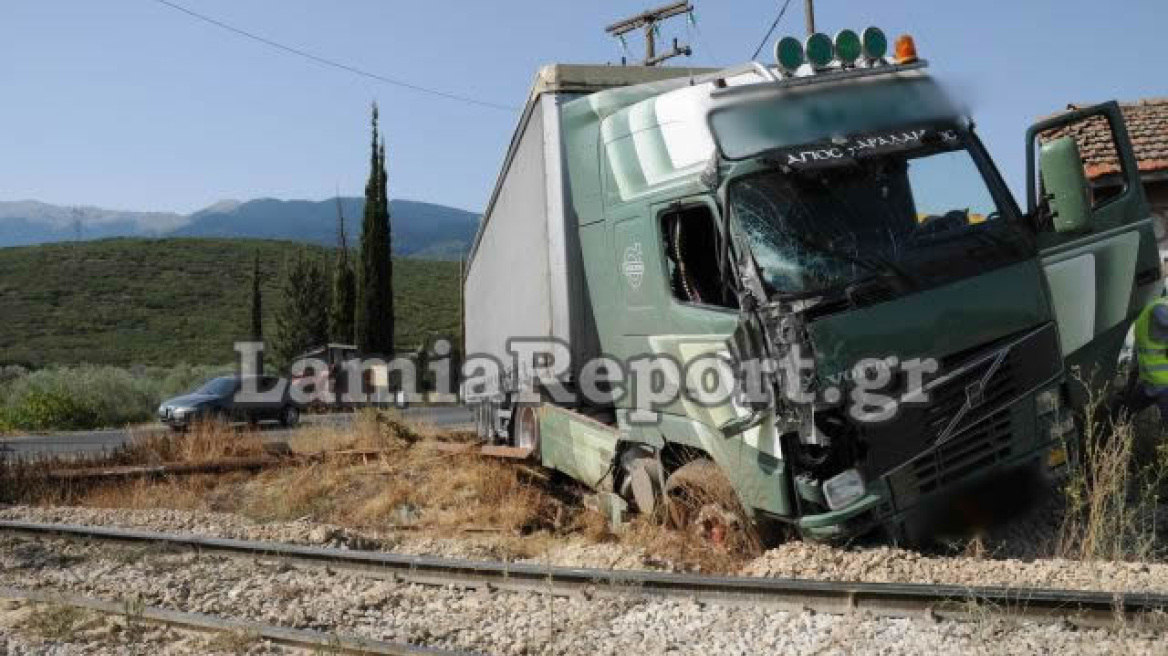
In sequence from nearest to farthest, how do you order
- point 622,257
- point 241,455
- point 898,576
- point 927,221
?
1. point 898,576
2. point 927,221
3. point 622,257
4. point 241,455

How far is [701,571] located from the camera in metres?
7.21

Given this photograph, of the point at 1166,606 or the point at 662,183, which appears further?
the point at 662,183

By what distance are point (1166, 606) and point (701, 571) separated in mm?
3034

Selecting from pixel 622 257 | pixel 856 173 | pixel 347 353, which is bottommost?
pixel 347 353

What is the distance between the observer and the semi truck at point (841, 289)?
246 inches

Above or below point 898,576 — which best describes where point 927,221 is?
above

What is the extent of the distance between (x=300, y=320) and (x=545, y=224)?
40.8 metres

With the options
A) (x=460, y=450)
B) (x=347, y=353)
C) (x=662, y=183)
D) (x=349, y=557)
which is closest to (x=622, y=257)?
(x=662, y=183)

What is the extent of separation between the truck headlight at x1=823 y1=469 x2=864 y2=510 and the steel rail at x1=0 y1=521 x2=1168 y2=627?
495 mm

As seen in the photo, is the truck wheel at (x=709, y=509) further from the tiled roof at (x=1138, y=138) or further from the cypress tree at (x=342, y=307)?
the cypress tree at (x=342, y=307)

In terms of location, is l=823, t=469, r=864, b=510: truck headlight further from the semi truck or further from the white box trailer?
the white box trailer

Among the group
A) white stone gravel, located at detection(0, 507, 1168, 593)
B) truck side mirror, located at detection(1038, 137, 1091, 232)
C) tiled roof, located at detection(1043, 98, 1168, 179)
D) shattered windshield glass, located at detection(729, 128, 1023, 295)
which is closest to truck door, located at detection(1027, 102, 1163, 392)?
truck side mirror, located at detection(1038, 137, 1091, 232)

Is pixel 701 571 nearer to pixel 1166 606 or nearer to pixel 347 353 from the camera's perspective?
pixel 1166 606

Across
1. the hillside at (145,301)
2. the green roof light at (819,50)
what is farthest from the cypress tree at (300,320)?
the green roof light at (819,50)
